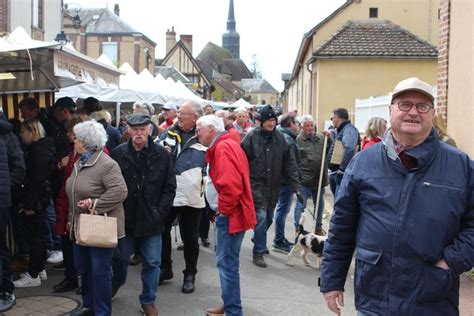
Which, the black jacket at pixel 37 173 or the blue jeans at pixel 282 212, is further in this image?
the blue jeans at pixel 282 212

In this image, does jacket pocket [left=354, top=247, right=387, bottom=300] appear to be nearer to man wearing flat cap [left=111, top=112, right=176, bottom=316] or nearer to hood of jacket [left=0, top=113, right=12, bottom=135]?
man wearing flat cap [left=111, top=112, right=176, bottom=316]

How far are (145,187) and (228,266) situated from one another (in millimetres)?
1040

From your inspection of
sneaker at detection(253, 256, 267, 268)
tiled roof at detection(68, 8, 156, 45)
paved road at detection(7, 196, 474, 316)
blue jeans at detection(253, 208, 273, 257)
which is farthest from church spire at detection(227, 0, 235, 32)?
paved road at detection(7, 196, 474, 316)

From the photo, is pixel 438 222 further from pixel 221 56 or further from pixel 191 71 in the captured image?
pixel 221 56

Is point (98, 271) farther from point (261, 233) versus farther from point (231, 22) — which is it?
point (231, 22)

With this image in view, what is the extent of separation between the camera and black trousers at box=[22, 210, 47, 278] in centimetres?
642

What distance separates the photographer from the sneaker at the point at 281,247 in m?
8.67

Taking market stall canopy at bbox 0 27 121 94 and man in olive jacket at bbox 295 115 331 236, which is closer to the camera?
market stall canopy at bbox 0 27 121 94

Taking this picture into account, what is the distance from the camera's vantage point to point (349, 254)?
334 cm

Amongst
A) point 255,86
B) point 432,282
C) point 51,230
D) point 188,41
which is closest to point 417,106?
point 432,282

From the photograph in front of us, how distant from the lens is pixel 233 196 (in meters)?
5.20

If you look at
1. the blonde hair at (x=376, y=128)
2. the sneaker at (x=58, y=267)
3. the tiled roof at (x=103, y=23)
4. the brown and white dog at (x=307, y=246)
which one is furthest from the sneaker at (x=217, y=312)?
the tiled roof at (x=103, y=23)

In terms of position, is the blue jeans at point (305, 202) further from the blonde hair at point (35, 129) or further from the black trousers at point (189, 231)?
the blonde hair at point (35, 129)

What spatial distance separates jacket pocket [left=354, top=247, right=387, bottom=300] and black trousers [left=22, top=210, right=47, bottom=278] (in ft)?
13.9
